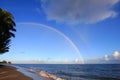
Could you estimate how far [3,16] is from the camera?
4619cm

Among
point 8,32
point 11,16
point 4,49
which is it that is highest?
point 11,16

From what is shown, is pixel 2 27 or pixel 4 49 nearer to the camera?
pixel 2 27

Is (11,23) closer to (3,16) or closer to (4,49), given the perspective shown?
(3,16)

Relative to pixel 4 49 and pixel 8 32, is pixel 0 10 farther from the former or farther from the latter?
pixel 4 49

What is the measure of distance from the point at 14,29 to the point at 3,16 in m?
6.46

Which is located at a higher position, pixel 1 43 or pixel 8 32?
pixel 8 32

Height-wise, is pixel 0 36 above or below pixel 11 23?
below

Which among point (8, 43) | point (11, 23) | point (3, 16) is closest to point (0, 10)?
point (3, 16)

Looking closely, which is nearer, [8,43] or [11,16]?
[11,16]

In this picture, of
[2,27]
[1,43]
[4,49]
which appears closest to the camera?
[2,27]

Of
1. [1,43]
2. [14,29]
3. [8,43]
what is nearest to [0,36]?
[1,43]

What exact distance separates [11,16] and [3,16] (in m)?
3.49

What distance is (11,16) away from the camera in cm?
4947

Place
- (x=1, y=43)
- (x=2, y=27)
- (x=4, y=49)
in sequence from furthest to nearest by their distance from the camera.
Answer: (x=4, y=49) → (x=1, y=43) → (x=2, y=27)
